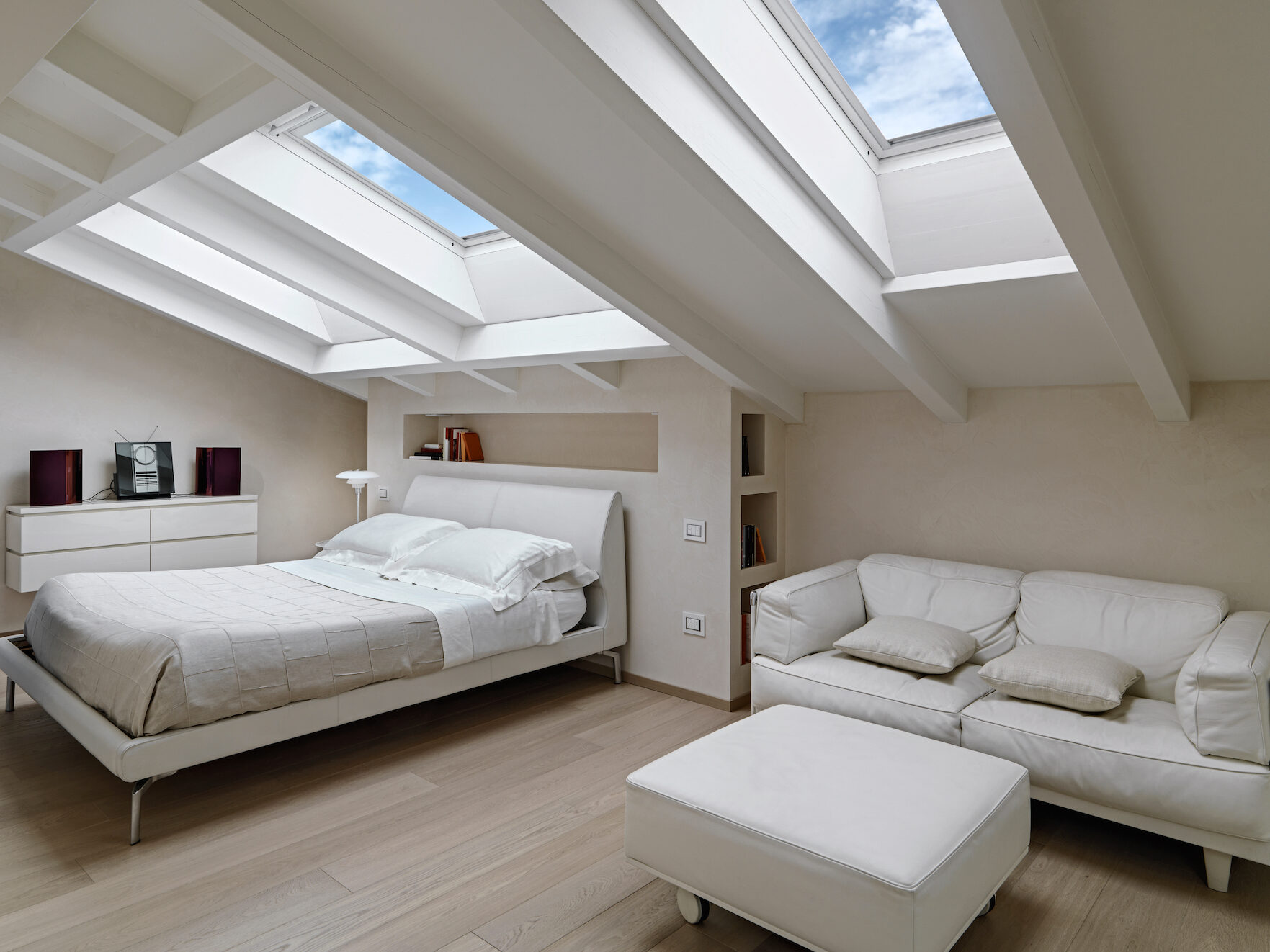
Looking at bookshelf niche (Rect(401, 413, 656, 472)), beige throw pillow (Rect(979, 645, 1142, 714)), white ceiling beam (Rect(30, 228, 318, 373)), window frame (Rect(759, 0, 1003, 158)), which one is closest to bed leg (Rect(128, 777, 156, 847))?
bookshelf niche (Rect(401, 413, 656, 472))

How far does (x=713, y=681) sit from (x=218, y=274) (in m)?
3.54

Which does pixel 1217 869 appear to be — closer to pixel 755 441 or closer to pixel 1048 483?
pixel 1048 483

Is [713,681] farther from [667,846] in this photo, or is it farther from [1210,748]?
[1210,748]

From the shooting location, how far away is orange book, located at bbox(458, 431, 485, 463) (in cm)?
522

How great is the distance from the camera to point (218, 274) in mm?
4555

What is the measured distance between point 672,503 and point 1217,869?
240 centimetres

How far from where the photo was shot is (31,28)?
5.56 feet

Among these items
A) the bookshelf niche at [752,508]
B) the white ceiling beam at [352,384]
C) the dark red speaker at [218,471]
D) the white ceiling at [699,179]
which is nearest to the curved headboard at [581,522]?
the bookshelf niche at [752,508]

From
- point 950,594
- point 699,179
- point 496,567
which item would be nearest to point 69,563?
point 496,567

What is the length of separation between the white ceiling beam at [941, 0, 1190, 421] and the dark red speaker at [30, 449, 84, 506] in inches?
210

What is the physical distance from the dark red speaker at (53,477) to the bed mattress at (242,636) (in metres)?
1.37

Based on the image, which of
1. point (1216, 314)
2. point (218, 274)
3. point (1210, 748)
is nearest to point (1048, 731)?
point (1210, 748)

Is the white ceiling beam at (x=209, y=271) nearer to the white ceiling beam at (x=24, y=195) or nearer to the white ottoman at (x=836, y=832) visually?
the white ceiling beam at (x=24, y=195)

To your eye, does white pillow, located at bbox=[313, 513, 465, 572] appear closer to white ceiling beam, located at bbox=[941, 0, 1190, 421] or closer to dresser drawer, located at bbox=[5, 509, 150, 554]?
dresser drawer, located at bbox=[5, 509, 150, 554]
